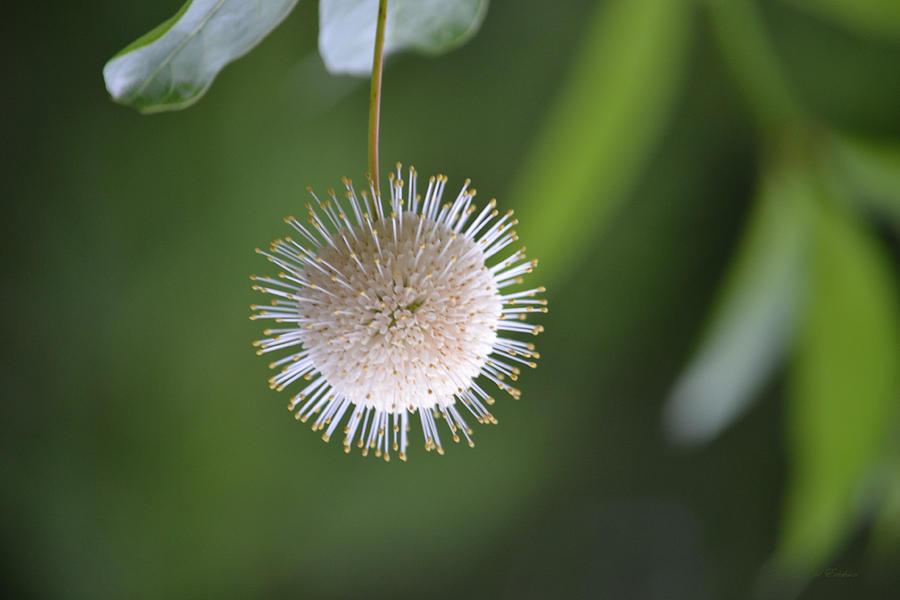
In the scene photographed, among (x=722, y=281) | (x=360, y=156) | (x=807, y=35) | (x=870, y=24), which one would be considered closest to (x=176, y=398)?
(x=360, y=156)

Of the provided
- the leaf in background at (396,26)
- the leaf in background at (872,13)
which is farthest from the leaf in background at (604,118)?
the leaf in background at (396,26)

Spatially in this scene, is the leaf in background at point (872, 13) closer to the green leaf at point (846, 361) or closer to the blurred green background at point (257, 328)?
the green leaf at point (846, 361)

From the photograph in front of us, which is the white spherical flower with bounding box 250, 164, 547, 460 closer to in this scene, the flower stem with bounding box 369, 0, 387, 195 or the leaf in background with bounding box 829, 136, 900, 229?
the flower stem with bounding box 369, 0, 387, 195

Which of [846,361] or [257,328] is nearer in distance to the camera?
[846,361]

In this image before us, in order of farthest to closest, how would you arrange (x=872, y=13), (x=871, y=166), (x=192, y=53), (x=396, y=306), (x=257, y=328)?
(x=257, y=328) → (x=871, y=166) → (x=872, y=13) → (x=396, y=306) → (x=192, y=53)

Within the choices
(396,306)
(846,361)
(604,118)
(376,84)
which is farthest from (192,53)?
(846,361)

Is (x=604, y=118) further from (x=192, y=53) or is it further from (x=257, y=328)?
(x=257, y=328)
